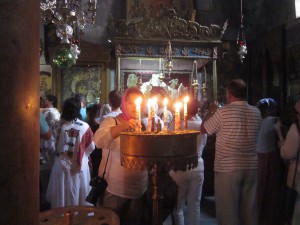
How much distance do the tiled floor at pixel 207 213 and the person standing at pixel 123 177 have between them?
1873mm

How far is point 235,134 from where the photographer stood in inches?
129

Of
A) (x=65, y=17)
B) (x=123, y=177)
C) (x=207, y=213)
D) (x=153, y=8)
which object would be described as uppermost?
(x=153, y=8)

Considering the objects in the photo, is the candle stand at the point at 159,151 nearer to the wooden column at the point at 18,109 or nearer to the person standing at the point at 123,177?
the person standing at the point at 123,177

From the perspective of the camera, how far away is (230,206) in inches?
129

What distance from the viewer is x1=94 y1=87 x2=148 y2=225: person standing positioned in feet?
8.99

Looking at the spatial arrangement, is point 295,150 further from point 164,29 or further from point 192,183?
point 164,29

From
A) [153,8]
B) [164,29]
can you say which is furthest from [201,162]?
[153,8]

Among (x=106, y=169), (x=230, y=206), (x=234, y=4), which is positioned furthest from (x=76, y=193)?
(x=234, y=4)

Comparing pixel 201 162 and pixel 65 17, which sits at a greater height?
pixel 65 17

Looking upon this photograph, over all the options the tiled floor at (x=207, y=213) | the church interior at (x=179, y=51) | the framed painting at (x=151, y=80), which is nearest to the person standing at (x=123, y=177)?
the tiled floor at (x=207, y=213)

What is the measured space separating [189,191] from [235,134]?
2.92 feet

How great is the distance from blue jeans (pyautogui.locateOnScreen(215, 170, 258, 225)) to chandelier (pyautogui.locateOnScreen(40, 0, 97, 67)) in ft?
8.55

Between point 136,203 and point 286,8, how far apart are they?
7.60m

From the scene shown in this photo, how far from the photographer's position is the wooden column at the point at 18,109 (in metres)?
1.04
